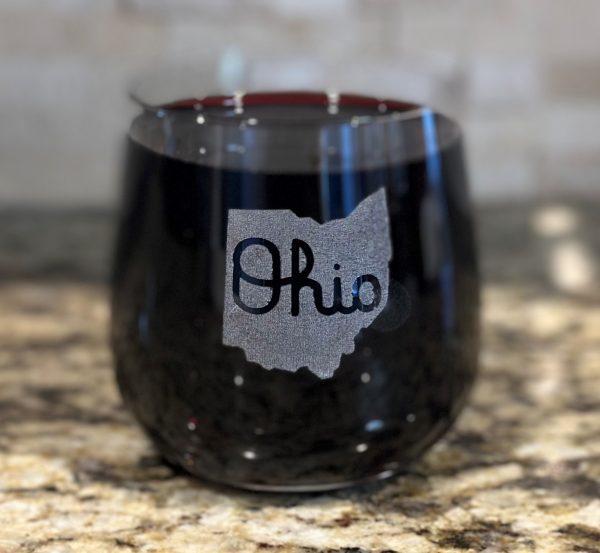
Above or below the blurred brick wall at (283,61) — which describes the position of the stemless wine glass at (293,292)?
below

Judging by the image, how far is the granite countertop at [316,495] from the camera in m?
0.37

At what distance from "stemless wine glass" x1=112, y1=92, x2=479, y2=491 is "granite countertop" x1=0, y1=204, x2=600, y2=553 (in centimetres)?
2

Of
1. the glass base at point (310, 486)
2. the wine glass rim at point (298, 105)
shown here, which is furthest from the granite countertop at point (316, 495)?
the wine glass rim at point (298, 105)

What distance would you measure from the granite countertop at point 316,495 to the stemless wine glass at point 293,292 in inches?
0.7

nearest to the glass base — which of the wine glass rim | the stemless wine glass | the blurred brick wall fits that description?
the stemless wine glass

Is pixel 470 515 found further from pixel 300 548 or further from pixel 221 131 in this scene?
pixel 221 131

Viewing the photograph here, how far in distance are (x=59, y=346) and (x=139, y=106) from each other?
222mm

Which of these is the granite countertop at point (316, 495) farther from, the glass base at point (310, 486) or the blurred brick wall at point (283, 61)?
the blurred brick wall at point (283, 61)

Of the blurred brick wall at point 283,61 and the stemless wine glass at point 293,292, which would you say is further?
the blurred brick wall at point 283,61

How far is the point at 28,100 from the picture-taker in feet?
2.70

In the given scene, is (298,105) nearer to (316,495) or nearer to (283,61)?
(316,495)

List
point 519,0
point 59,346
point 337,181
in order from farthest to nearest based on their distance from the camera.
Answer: point 519,0 < point 59,346 < point 337,181

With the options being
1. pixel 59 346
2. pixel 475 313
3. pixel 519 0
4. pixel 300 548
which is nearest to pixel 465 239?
pixel 475 313

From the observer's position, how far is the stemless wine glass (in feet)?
1.10
